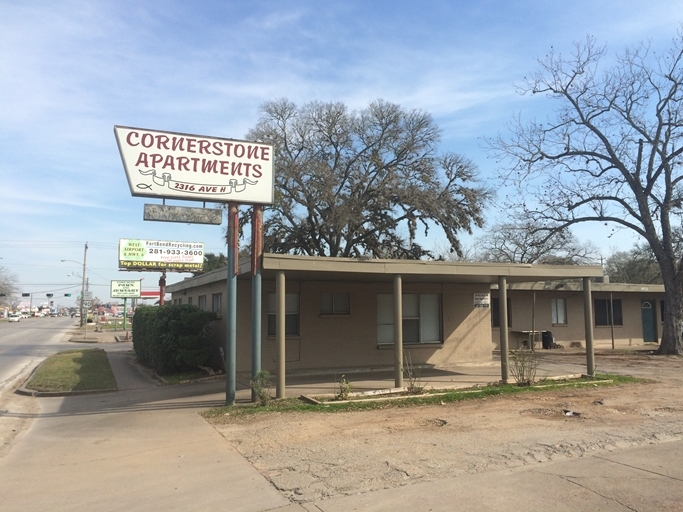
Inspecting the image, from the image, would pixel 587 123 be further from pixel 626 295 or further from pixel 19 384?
pixel 19 384

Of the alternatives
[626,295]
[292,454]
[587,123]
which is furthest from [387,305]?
[626,295]

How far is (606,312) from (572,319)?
88.6 inches

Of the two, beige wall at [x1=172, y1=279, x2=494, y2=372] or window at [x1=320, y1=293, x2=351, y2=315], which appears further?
window at [x1=320, y1=293, x2=351, y2=315]

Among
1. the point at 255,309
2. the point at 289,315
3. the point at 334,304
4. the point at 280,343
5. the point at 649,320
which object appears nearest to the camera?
the point at 255,309

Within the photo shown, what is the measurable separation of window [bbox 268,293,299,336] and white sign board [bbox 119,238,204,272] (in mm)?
28349

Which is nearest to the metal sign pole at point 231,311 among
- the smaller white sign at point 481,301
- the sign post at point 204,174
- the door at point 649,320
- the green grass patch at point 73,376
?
the sign post at point 204,174

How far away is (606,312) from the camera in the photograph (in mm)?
25672

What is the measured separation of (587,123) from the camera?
2355 cm

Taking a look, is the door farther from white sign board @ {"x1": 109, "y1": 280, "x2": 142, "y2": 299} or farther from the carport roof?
white sign board @ {"x1": 109, "y1": 280, "x2": 142, "y2": 299}

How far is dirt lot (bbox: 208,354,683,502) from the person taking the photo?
6078 millimetres

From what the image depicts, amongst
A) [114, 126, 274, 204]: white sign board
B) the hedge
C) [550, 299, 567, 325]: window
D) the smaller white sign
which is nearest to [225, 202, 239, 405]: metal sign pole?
[114, 126, 274, 204]: white sign board

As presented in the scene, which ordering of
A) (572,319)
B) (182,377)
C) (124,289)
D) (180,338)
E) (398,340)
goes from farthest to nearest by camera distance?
(124,289) → (572,319) → (180,338) → (182,377) → (398,340)

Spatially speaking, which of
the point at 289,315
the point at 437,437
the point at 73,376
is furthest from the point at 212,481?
the point at 73,376

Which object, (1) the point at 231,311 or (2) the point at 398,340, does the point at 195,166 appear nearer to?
(1) the point at 231,311
